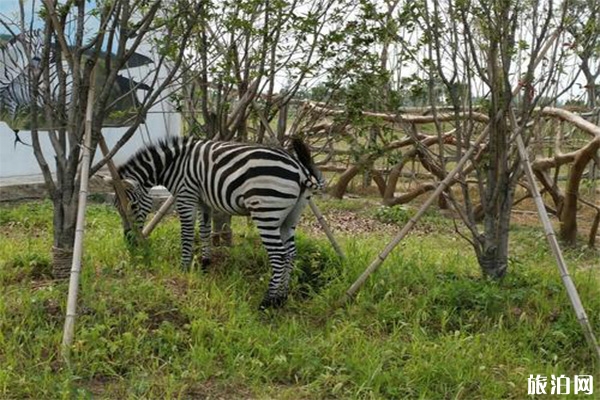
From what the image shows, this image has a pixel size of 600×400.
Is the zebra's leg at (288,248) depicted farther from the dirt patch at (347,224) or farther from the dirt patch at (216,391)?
the dirt patch at (347,224)

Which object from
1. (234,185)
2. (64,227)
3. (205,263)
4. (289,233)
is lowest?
(205,263)

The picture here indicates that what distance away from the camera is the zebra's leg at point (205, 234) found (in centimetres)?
553

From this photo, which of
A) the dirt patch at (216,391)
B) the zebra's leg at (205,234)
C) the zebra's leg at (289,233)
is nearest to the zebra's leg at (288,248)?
the zebra's leg at (289,233)

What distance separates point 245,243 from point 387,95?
6.25 feet

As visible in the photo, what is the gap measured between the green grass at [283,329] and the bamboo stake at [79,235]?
0.31 feet

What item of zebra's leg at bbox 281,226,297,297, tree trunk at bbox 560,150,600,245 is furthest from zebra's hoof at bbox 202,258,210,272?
tree trunk at bbox 560,150,600,245

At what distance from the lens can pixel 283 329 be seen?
4.30 m

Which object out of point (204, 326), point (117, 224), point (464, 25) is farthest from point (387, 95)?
point (117, 224)

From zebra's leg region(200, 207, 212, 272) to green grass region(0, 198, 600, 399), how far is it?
0.13m

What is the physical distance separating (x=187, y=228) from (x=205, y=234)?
0.82ft

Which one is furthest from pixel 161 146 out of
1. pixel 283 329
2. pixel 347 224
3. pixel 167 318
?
pixel 347 224

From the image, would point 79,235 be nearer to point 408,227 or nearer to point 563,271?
point 408,227

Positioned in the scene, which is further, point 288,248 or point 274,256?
point 288,248

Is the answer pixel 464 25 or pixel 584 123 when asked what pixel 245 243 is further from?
pixel 584 123
